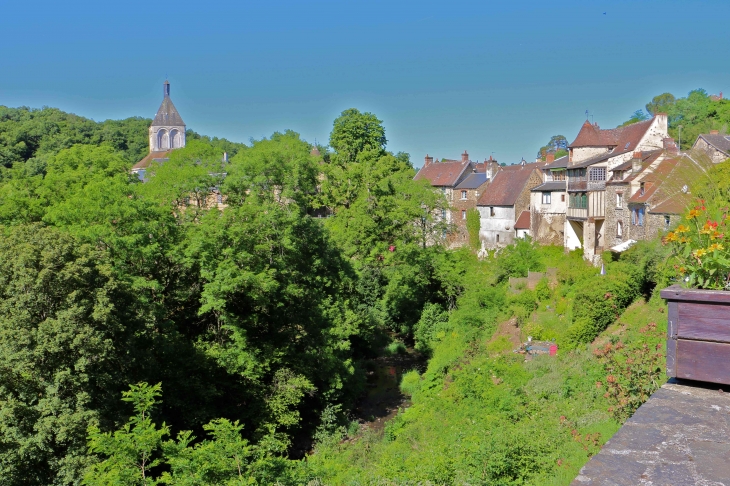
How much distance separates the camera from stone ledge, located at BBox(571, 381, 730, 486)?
108 inches

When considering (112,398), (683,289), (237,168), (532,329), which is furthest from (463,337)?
(683,289)

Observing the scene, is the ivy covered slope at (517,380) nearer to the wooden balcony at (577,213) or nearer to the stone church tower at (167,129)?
the wooden balcony at (577,213)

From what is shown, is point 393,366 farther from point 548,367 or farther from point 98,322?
point 98,322

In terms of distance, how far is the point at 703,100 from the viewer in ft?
229

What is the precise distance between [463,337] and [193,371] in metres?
13.6

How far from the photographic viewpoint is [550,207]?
41.7 m

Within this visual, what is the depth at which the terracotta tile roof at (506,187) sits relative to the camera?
45.4m

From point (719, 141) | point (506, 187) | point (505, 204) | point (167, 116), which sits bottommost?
point (505, 204)

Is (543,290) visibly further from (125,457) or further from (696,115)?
(696,115)

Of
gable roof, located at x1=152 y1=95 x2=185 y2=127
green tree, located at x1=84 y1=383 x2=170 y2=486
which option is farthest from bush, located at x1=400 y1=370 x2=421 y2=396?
gable roof, located at x1=152 y1=95 x2=185 y2=127

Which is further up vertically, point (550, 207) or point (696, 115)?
point (696, 115)

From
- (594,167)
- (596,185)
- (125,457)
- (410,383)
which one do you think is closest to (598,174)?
(594,167)

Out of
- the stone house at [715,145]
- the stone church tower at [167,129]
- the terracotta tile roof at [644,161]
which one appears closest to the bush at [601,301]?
the terracotta tile roof at [644,161]

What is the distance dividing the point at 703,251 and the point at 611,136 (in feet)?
131
